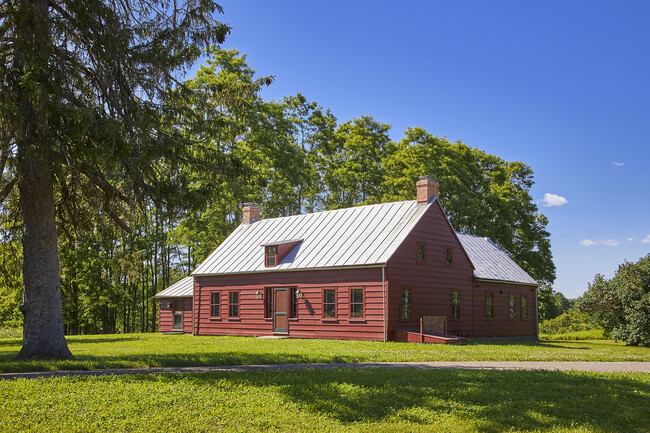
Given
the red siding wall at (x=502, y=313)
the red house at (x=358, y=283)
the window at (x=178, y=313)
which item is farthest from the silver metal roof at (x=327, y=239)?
the red siding wall at (x=502, y=313)

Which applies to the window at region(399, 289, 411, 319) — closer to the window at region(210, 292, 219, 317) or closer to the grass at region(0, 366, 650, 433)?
the window at region(210, 292, 219, 317)

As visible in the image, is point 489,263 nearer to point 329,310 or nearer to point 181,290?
point 329,310

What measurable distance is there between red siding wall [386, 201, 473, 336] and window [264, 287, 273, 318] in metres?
6.51

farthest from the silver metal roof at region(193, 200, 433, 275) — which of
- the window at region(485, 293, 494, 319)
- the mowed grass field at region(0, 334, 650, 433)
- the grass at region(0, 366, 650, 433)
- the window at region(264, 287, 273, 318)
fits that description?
the grass at region(0, 366, 650, 433)

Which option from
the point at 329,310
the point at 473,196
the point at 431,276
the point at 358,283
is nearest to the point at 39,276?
the point at 358,283

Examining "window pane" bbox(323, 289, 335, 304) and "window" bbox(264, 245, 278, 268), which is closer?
"window pane" bbox(323, 289, 335, 304)

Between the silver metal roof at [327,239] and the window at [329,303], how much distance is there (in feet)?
3.80

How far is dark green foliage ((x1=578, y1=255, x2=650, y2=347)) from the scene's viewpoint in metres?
25.8

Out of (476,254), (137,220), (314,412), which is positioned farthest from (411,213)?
(314,412)

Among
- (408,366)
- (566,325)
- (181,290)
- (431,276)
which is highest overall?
(431,276)

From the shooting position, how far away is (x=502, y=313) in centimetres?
3005

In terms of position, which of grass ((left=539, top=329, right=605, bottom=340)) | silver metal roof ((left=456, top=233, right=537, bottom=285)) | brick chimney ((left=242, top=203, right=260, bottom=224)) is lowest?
grass ((left=539, top=329, right=605, bottom=340))

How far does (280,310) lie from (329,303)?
9.57 feet

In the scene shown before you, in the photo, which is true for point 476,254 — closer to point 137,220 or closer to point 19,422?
point 137,220
